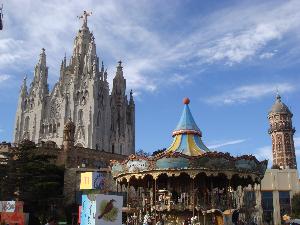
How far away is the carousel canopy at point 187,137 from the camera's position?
80.1 ft

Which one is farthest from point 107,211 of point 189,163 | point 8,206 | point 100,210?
point 8,206

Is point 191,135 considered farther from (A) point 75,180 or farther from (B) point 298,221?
(A) point 75,180

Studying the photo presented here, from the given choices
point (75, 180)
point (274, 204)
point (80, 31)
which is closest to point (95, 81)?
point (80, 31)

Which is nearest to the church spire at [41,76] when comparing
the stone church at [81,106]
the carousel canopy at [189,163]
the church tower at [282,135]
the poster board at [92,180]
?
the stone church at [81,106]

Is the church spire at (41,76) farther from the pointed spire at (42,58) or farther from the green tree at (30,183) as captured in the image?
the green tree at (30,183)

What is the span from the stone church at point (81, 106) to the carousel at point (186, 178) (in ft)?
165

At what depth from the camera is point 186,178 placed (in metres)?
24.3

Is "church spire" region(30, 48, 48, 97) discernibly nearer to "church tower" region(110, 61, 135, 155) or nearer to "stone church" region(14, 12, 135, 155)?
"stone church" region(14, 12, 135, 155)

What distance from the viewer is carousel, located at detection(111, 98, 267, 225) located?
2248 cm

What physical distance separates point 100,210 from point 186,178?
23.0 ft

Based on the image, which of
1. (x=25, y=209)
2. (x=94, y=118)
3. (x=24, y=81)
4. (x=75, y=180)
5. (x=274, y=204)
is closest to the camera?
(x=25, y=209)

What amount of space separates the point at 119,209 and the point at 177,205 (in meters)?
4.43

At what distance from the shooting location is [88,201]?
19172 millimetres

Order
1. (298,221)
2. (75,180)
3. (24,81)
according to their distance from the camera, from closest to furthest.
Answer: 1. (298,221)
2. (75,180)
3. (24,81)
